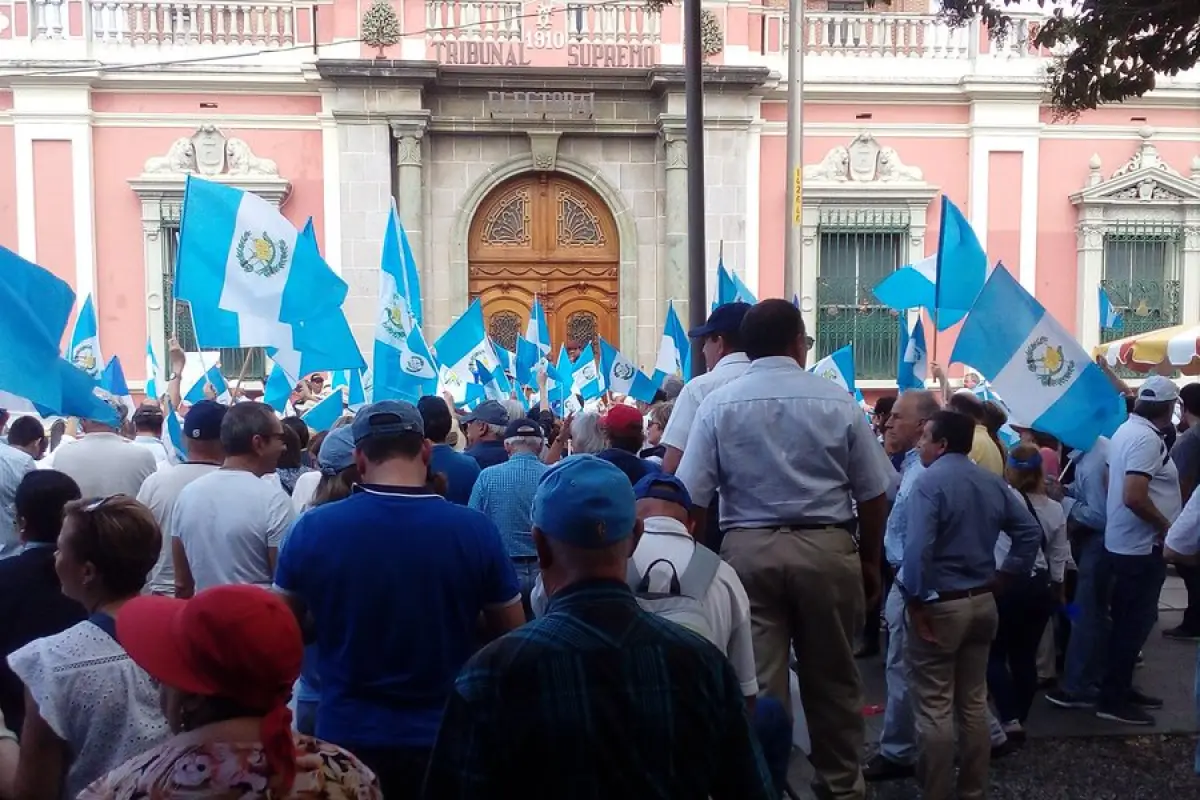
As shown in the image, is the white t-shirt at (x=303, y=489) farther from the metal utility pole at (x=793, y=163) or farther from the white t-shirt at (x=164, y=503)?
the metal utility pole at (x=793, y=163)

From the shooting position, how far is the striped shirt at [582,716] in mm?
1819

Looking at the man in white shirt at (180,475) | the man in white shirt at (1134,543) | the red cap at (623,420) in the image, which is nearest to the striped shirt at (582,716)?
the man in white shirt at (180,475)

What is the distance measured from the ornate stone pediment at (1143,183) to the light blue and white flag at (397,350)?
12.4 meters

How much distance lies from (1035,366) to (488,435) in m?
3.19

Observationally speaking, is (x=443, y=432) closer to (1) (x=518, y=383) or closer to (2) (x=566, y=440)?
(2) (x=566, y=440)

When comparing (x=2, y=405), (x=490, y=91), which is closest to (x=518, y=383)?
(x=490, y=91)

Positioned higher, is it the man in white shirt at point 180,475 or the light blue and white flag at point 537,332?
the light blue and white flag at point 537,332

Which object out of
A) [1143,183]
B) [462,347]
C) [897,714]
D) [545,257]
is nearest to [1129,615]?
[897,714]

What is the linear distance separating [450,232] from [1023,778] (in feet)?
41.9

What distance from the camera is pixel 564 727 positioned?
182 centimetres

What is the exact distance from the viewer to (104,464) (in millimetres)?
5613

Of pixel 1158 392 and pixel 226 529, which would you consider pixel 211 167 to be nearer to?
pixel 226 529

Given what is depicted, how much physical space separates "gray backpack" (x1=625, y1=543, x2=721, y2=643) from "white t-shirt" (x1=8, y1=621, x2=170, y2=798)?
118 cm

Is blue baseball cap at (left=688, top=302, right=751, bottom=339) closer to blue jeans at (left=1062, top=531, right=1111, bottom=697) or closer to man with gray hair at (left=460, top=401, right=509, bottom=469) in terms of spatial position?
man with gray hair at (left=460, top=401, right=509, bottom=469)
